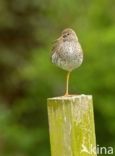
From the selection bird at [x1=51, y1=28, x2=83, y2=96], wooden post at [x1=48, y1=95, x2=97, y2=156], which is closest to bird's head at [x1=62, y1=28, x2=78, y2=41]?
bird at [x1=51, y1=28, x2=83, y2=96]

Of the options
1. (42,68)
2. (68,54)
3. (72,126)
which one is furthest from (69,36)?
(42,68)

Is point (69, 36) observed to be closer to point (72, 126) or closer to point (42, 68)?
point (72, 126)

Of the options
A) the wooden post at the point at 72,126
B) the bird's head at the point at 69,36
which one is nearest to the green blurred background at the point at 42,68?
the bird's head at the point at 69,36

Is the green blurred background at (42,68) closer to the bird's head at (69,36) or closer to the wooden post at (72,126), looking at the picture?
the bird's head at (69,36)

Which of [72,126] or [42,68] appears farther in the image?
[42,68]

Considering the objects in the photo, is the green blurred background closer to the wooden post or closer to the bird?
the bird

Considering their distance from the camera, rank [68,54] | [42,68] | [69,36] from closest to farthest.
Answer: [68,54]
[69,36]
[42,68]
